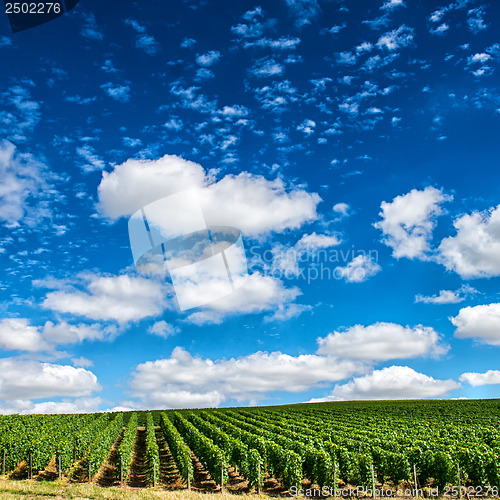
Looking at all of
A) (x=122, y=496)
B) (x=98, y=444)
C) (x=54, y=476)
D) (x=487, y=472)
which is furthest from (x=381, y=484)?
(x=54, y=476)

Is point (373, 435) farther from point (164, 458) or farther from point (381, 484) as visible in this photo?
point (164, 458)

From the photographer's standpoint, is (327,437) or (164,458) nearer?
(327,437)

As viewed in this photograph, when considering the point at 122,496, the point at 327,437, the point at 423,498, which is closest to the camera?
the point at 122,496

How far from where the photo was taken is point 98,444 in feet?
103

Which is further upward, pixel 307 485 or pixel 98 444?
pixel 98 444

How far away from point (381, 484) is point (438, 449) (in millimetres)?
3959

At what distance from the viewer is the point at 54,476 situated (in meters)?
30.7

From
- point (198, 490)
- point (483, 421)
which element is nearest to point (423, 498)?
point (198, 490)

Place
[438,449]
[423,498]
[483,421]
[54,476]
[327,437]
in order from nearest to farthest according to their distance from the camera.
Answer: [423,498]
[438,449]
[54,476]
[327,437]
[483,421]

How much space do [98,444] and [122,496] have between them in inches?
487

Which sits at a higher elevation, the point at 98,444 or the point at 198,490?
the point at 98,444

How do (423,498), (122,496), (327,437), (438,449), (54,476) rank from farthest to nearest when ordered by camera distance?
(327,437), (54,476), (438,449), (423,498), (122,496)

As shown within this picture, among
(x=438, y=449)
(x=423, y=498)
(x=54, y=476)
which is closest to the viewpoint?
(x=423, y=498)

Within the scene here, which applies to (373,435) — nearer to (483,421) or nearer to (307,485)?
(307,485)
